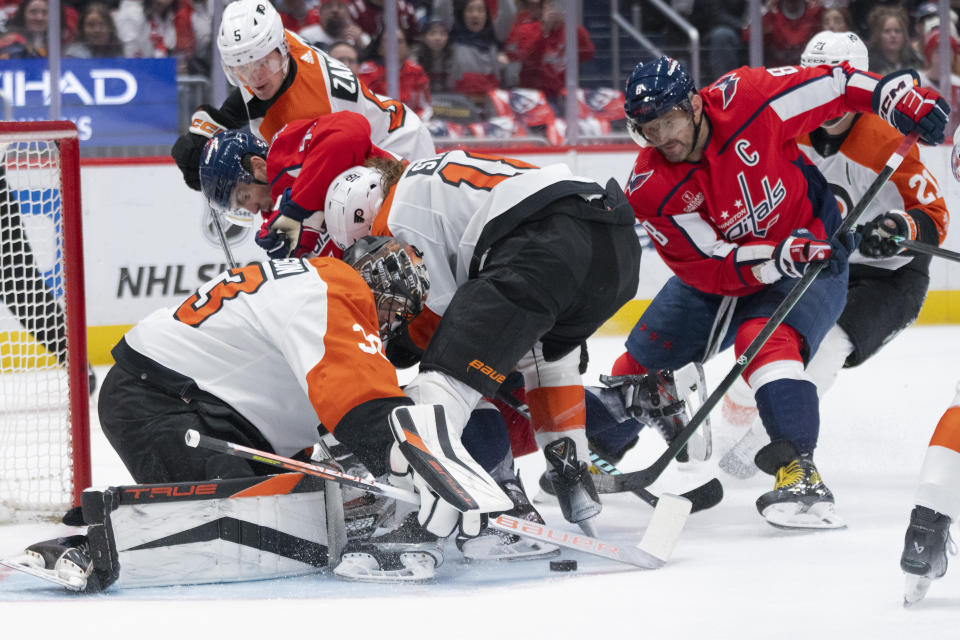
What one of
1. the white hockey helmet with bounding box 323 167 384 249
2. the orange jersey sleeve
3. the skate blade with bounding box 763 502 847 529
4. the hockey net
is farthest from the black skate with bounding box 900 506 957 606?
the hockey net

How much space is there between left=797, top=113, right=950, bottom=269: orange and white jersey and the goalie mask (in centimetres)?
156

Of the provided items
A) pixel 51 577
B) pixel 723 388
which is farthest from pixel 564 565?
pixel 51 577

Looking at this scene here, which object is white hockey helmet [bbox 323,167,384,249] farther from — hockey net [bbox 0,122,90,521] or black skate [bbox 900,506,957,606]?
black skate [bbox 900,506,957,606]

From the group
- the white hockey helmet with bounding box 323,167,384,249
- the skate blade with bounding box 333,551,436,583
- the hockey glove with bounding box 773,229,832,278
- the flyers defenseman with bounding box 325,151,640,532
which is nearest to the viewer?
the skate blade with bounding box 333,551,436,583

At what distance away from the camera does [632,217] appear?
262cm

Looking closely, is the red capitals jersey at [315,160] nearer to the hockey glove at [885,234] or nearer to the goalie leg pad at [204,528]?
the goalie leg pad at [204,528]

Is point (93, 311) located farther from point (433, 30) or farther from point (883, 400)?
point (883, 400)

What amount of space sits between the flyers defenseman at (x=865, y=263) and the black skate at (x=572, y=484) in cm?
92

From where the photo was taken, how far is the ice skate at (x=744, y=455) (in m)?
3.38

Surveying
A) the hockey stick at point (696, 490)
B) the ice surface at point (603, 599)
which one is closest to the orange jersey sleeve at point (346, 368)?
the ice surface at point (603, 599)

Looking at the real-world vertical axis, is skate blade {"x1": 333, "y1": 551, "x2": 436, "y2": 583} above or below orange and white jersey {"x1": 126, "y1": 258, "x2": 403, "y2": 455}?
below

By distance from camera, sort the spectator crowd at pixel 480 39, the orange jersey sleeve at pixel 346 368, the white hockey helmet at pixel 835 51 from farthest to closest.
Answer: the spectator crowd at pixel 480 39, the white hockey helmet at pixel 835 51, the orange jersey sleeve at pixel 346 368

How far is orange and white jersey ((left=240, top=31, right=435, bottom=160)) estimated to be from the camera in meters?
3.59

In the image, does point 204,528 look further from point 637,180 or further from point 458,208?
point 637,180
